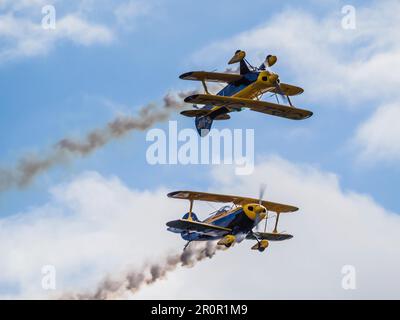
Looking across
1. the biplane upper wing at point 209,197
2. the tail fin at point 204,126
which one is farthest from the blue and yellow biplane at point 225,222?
the tail fin at point 204,126

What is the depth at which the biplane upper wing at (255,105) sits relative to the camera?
2982 inches

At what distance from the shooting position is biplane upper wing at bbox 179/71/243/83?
78188 millimetres

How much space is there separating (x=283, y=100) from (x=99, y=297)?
56.4 ft

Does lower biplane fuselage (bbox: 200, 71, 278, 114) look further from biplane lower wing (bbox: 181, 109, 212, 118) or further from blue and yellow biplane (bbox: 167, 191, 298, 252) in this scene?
blue and yellow biplane (bbox: 167, 191, 298, 252)

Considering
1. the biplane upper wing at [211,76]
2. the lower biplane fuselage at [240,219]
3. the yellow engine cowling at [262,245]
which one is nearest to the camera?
the lower biplane fuselage at [240,219]

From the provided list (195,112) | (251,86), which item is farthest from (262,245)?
(251,86)

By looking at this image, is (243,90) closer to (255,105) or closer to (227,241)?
(255,105)

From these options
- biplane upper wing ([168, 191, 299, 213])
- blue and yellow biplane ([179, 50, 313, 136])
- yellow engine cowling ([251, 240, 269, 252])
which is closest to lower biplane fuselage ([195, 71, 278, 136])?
blue and yellow biplane ([179, 50, 313, 136])

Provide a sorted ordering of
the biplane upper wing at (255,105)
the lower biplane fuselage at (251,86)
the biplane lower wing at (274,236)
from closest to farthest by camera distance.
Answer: the biplane upper wing at (255,105) < the lower biplane fuselage at (251,86) < the biplane lower wing at (274,236)

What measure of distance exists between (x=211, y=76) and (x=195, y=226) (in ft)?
31.5

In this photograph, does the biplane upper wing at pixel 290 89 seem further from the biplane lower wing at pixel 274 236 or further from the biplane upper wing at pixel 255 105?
the biplane lower wing at pixel 274 236
